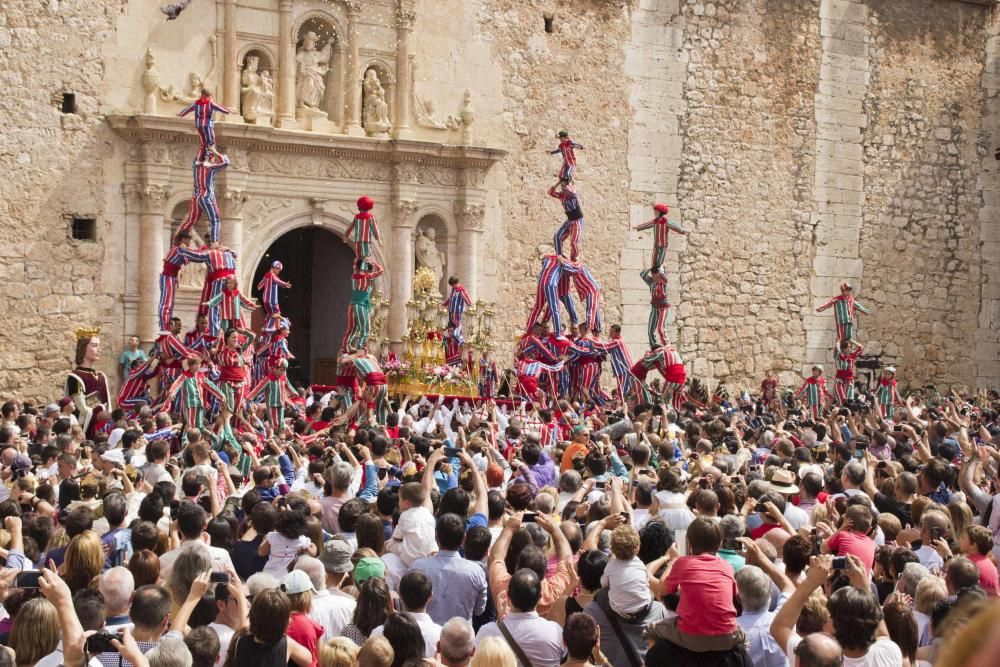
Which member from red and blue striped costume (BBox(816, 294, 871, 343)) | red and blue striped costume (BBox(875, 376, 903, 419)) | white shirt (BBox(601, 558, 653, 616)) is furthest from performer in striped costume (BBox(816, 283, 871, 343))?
white shirt (BBox(601, 558, 653, 616))

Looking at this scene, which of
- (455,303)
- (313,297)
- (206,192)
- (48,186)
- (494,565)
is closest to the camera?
(494,565)

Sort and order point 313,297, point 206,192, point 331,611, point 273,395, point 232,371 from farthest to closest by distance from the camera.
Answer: point 313,297 < point 206,192 < point 273,395 < point 232,371 < point 331,611

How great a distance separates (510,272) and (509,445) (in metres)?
10.4

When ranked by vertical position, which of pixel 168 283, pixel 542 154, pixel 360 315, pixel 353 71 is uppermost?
pixel 353 71

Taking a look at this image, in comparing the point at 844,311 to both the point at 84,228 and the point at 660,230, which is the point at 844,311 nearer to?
the point at 660,230

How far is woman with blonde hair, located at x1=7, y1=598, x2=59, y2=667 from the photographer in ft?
14.8

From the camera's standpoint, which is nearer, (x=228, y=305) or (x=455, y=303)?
(x=228, y=305)

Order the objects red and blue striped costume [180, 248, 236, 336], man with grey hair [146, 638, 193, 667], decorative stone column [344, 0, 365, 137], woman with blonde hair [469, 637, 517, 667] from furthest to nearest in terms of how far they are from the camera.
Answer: decorative stone column [344, 0, 365, 137]
red and blue striped costume [180, 248, 236, 336]
woman with blonde hair [469, 637, 517, 667]
man with grey hair [146, 638, 193, 667]

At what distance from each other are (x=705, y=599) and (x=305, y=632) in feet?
5.11

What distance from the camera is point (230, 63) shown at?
18.6m

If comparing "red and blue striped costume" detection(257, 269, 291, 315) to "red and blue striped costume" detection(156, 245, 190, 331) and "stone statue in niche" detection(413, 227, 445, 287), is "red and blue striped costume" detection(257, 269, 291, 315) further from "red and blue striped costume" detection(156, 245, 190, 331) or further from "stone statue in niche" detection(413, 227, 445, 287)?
"stone statue in niche" detection(413, 227, 445, 287)

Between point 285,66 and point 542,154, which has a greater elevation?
point 285,66

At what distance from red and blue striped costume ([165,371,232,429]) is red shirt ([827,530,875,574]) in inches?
333

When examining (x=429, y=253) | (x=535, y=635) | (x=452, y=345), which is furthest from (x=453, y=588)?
(x=429, y=253)
